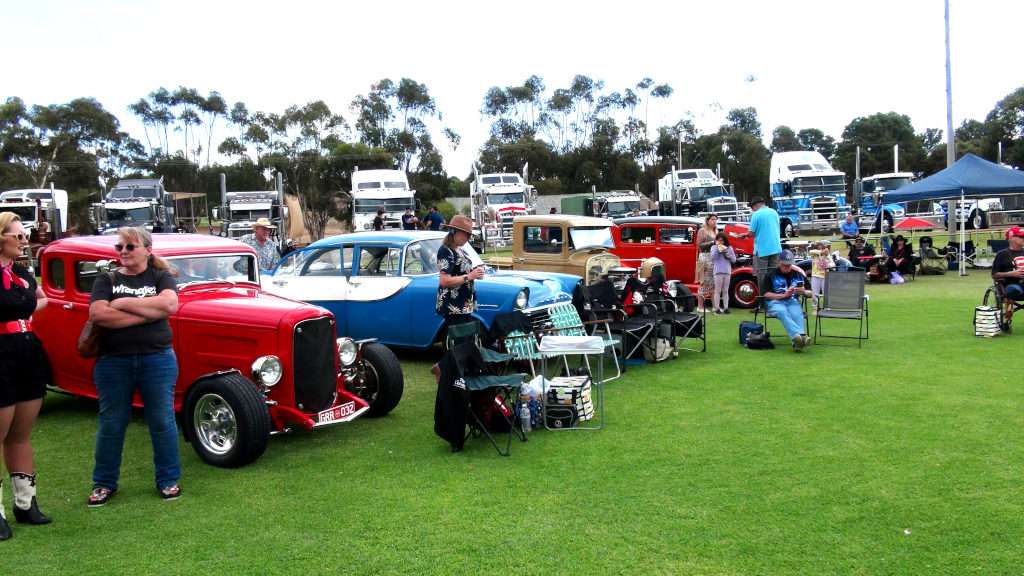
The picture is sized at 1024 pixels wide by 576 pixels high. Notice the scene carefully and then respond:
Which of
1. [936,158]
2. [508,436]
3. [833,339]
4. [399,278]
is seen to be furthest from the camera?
[936,158]

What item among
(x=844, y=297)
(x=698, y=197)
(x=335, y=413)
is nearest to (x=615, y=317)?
(x=844, y=297)

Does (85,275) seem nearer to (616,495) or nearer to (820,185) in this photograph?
(616,495)

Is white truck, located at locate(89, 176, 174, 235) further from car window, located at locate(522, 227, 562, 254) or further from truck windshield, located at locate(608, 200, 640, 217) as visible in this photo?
car window, located at locate(522, 227, 562, 254)

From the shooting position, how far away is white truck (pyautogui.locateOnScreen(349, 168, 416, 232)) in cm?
3066

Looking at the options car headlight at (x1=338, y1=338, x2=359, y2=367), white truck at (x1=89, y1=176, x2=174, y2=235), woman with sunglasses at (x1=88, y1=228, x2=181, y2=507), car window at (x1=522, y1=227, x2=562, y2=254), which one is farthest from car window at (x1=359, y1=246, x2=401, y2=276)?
white truck at (x1=89, y1=176, x2=174, y2=235)

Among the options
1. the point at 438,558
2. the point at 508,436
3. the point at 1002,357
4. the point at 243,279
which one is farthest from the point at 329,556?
the point at 1002,357

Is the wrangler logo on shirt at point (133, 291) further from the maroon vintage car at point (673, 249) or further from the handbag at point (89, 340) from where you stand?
the maroon vintage car at point (673, 249)

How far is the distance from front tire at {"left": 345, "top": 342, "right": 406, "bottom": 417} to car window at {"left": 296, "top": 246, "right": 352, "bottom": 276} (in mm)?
2666

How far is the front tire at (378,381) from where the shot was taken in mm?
7055

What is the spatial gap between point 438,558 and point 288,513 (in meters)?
1.20

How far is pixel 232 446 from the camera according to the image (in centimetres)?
575

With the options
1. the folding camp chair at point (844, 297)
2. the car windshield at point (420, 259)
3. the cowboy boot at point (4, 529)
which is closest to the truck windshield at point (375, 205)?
the car windshield at point (420, 259)

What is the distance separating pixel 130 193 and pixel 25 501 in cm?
2996

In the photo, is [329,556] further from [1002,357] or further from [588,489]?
[1002,357]
